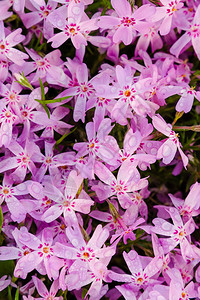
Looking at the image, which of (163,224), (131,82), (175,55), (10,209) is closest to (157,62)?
(175,55)

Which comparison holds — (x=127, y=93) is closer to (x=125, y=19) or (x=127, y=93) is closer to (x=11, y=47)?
(x=125, y=19)

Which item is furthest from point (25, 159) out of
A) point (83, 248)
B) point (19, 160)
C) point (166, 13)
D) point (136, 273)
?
point (166, 13)

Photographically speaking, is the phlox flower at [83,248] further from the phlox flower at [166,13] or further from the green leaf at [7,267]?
the phlox flower at [166,13]

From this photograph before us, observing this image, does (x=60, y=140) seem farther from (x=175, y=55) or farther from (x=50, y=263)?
(x=175, y=55)

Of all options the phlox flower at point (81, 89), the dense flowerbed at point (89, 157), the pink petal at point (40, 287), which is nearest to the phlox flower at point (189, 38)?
the dense flowerbed at point (89, 157)

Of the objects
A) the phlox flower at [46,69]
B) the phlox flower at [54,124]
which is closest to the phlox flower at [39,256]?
the phlox flower at [54,124]

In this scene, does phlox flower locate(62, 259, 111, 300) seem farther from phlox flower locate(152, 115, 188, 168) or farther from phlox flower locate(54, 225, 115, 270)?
phlox flower locate(152, 115, 188, 168)

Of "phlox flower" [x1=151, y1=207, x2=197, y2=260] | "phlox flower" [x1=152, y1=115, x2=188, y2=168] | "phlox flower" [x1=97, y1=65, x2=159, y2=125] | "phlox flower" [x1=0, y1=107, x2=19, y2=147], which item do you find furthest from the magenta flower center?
"phlox flower" [x1=151, y1=207, x2=197, y2=260]

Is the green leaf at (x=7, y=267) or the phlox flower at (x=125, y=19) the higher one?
the phlox flower at (x=125, y=19)

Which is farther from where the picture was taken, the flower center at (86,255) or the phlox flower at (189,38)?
the phlox flower at (189,38)


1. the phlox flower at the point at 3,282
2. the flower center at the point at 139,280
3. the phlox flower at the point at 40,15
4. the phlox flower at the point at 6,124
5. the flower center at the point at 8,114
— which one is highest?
the phlox flower at the point at 40,15
